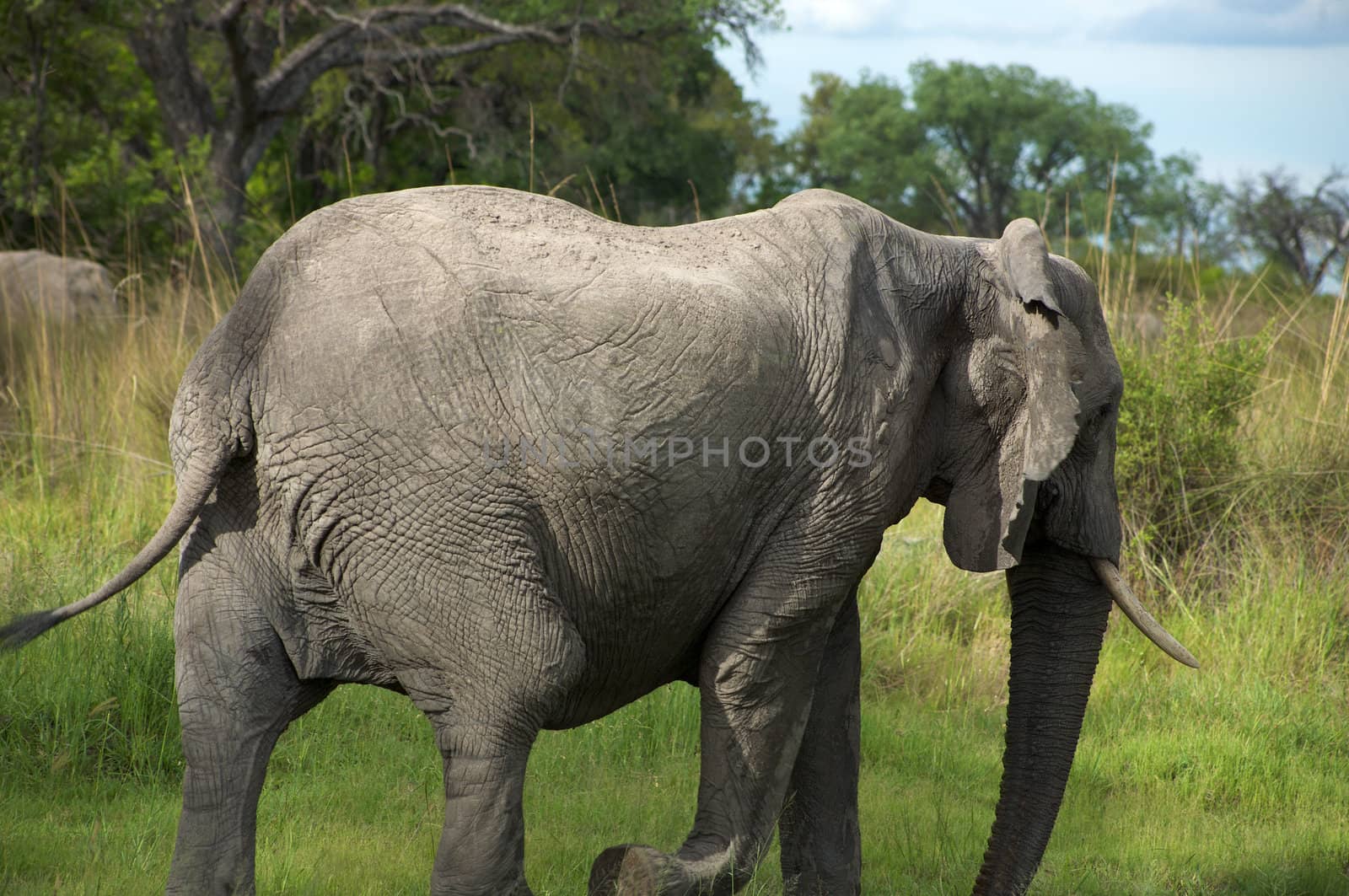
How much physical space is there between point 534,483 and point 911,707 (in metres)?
3.93

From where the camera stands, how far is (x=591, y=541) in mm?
3191

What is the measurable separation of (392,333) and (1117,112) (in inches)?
2310

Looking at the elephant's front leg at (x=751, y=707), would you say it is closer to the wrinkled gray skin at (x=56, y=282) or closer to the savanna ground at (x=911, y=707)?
the savanna ground at (x=911, y=707)

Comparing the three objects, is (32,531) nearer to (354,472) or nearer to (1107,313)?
(354,472)

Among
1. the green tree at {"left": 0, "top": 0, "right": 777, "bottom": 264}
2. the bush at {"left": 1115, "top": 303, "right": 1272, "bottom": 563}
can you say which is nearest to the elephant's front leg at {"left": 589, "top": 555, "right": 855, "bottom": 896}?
the bush at {"left": 1115, "top": 303, "right": 1272, "bottom": 563}

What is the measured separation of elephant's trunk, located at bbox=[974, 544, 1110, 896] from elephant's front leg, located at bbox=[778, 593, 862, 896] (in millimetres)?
504

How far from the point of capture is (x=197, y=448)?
314cm

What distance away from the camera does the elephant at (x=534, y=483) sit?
3100 millimetres

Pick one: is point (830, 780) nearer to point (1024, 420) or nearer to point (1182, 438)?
point (1024, 420)

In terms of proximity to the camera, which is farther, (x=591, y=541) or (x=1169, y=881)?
(x=1169, y=881)

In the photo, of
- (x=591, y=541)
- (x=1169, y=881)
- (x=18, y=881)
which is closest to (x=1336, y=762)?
(x=1169, y=881)

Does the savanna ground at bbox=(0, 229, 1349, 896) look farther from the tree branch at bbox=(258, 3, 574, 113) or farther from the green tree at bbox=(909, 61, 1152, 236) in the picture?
the green tree at bbox=(909, 61, 1152, 236)

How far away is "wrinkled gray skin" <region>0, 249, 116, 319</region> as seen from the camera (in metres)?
10.5

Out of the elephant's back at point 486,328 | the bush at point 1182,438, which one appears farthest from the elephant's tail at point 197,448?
the bush at point 1182,438
